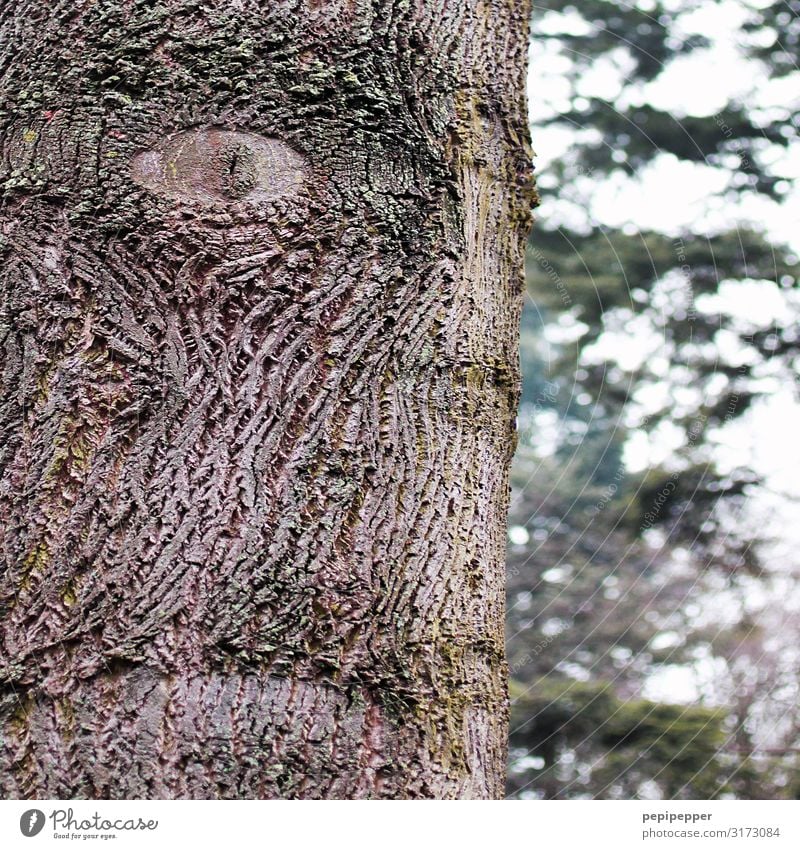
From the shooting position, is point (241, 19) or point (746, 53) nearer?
point (241, 19)

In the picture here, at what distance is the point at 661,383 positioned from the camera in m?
8.05

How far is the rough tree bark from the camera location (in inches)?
35.3

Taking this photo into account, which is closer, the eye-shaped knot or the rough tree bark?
the rough tree bark

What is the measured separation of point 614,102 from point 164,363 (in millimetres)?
8563

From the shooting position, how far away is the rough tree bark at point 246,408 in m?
0.90
